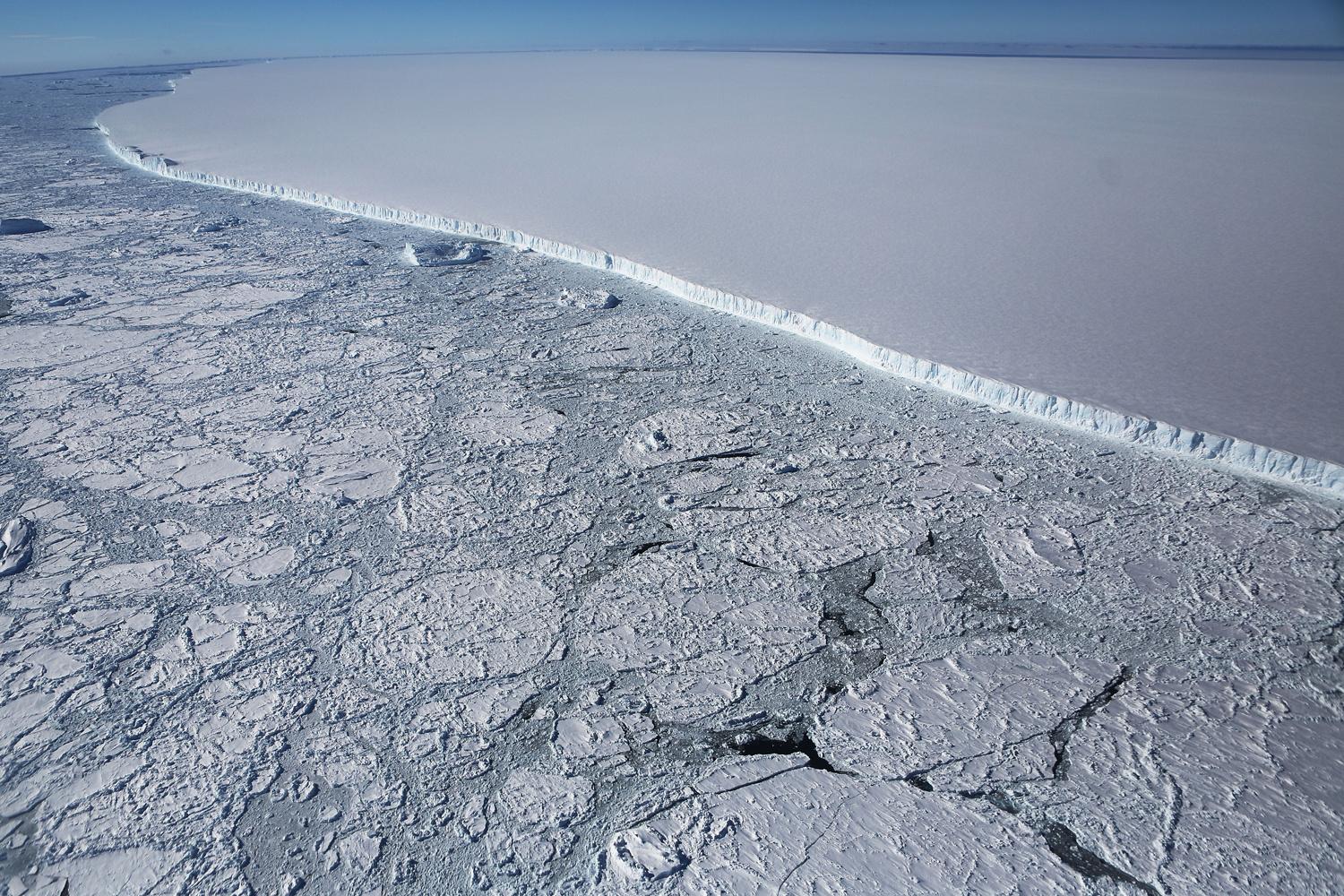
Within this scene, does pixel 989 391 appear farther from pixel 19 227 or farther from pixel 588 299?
pixel 19 227

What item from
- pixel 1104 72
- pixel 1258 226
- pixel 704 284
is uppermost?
pixel 1104 72

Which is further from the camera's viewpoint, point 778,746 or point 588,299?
point 588,299

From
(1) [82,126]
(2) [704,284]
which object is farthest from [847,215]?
(1) [82,126]

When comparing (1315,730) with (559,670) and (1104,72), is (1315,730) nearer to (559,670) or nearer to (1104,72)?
(559,670)

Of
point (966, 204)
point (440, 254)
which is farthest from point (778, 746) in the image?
point (966, 204)

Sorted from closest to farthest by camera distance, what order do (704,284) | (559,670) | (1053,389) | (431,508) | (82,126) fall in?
(559,670), (431,508), (1053,389), (704,284), (82,126)

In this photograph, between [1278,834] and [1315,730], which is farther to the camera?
[1315,730]
